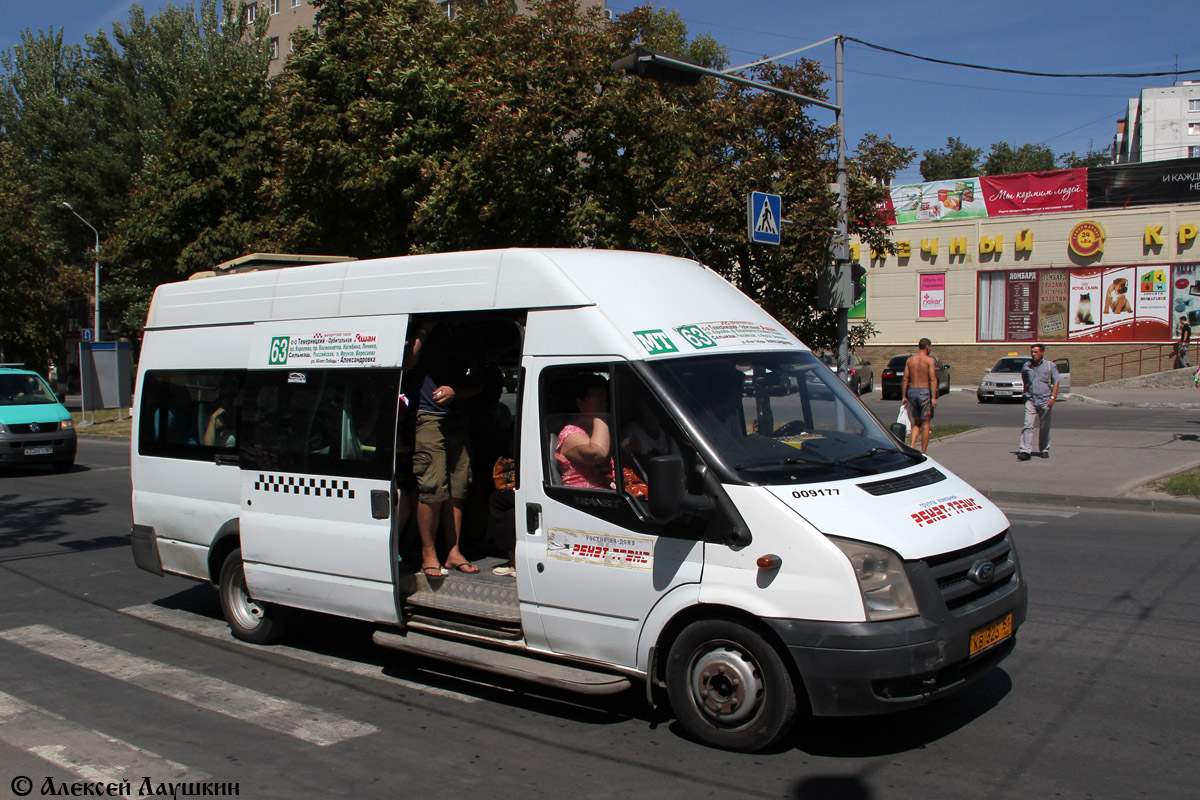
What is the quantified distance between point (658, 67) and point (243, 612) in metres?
8.34

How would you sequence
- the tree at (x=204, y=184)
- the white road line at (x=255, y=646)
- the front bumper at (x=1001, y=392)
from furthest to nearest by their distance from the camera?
1. the front bumper at (x=1001, y=392)
2. the tree at (x=204, y=184)
3. the white road line at (x=255, y=646)

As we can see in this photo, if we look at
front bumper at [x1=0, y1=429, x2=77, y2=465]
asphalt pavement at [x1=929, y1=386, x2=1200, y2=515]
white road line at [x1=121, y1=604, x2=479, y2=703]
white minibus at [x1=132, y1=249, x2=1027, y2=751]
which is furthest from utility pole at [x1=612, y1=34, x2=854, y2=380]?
front bumper at [x1=0, y1=429, x2=77, y2=465]

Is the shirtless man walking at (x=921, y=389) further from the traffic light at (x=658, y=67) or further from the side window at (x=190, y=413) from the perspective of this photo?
the side window at (x=190, y=413)

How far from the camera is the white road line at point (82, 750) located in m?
4.53

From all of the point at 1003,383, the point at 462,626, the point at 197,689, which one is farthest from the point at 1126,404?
the point at 197,689

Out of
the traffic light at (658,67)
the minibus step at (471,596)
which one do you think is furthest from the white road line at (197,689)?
the traffic light at (658,67)

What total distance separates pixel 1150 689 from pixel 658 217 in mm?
12026

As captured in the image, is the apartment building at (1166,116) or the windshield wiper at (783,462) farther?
the apartment building at (1166,116)

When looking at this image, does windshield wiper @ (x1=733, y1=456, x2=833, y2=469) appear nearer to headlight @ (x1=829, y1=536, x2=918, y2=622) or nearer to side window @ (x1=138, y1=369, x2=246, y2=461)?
headlight @ (x1=829, y1=536, x2=918, y2=622)

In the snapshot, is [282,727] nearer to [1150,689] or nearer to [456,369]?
[456,369]

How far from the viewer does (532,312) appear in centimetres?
530

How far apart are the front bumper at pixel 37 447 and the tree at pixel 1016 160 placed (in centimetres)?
9722

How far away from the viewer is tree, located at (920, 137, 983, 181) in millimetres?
93500

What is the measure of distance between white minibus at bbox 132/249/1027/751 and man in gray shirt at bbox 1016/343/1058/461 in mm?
11103
